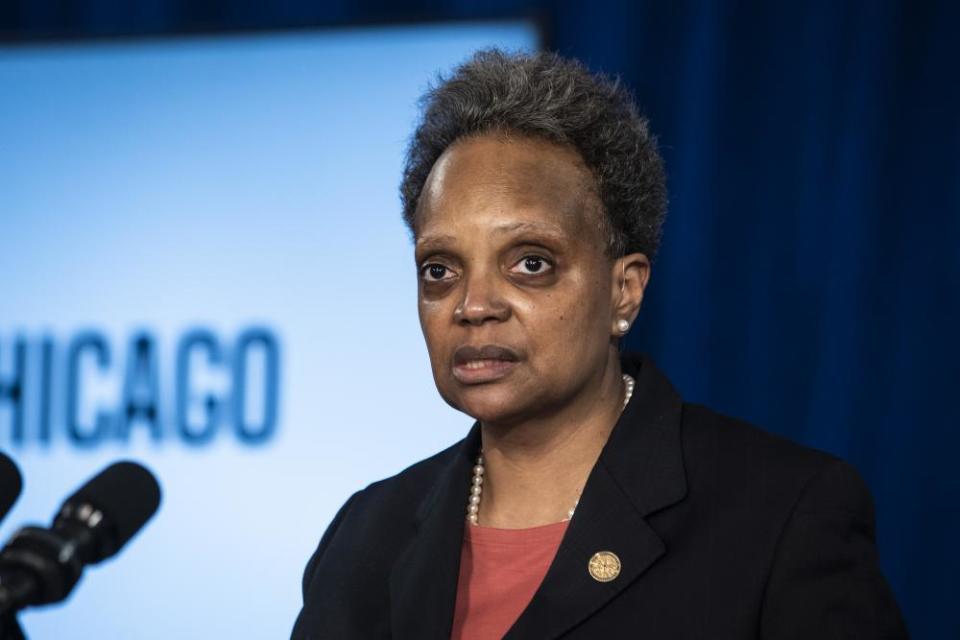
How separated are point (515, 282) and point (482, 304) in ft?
0.19

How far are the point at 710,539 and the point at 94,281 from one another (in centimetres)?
192

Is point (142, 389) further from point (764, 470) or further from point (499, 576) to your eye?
point (764, 470)

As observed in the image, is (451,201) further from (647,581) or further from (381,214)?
(381,214)

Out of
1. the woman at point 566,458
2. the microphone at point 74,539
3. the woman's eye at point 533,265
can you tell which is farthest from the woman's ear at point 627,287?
the microphone at point 74,539

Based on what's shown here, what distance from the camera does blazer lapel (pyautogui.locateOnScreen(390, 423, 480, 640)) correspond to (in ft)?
5.54

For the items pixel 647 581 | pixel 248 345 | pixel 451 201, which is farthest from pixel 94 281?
pixel 647 581

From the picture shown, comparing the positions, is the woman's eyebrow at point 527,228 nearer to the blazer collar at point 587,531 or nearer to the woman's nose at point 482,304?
the woman's nose at point 482,304

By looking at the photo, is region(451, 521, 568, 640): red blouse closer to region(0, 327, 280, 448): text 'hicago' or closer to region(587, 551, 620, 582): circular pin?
region(587, 551, 620, 582): circular pin

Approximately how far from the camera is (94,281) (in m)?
3.01

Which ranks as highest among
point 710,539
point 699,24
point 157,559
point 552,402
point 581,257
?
point 699,24

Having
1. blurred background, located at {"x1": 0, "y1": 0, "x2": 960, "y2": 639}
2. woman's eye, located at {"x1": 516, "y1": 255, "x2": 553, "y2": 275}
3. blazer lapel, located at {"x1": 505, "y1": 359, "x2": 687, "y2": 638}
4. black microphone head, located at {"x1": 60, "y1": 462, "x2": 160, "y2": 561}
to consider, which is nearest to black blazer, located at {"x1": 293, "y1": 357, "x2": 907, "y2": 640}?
blazer lapel, located at {"x1": 505, "y1": 359, "x2": 687, "y2": 638}

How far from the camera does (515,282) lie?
5.44 ft

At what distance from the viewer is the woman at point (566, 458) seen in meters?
1.53

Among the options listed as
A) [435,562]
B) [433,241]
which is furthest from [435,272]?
[435,562]
